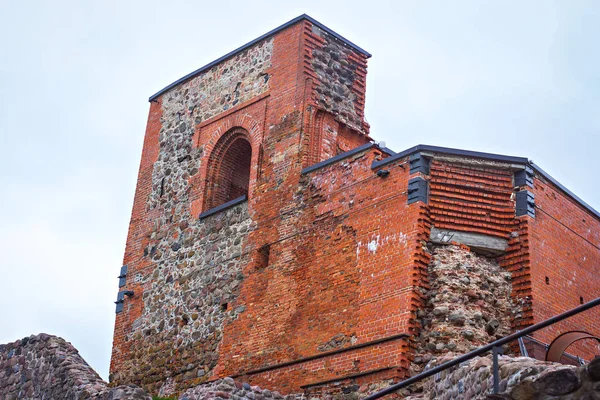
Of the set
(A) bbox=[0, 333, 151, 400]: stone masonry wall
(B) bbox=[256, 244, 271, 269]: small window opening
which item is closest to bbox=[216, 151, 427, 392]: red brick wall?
(B) bbox=[256, 244, 271, 269]: small window opening

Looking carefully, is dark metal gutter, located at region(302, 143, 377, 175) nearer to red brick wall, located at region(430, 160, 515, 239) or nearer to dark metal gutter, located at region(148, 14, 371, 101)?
red brick wall, located at region(430, 160, 515, 239)

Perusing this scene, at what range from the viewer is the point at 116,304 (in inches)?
851

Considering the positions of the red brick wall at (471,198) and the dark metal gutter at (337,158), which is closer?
the red brick wall at (471,198)

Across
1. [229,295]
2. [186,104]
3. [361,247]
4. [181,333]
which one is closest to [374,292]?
[361,247]

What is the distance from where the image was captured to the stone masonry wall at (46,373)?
17.5 meters

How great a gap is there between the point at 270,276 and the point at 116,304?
488cm

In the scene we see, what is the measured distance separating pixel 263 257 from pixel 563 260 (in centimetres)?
537

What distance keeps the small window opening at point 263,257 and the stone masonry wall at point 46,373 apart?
3.44 m

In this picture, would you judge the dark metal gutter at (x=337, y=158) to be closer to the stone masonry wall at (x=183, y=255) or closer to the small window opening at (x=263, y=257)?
the small window opening at (x=263, y=257)

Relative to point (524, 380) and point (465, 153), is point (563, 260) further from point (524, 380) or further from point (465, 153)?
point (524, 380)

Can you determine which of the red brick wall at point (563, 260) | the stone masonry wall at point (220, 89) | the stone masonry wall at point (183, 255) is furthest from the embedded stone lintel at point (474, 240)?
the stone masonry wall at point (220, 89)

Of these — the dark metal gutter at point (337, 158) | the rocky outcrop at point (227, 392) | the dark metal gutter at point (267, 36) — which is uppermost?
the dark metal gutter at point (267, 36)

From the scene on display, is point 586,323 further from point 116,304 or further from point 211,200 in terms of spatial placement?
point 116,304

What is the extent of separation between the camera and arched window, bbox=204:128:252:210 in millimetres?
20891
